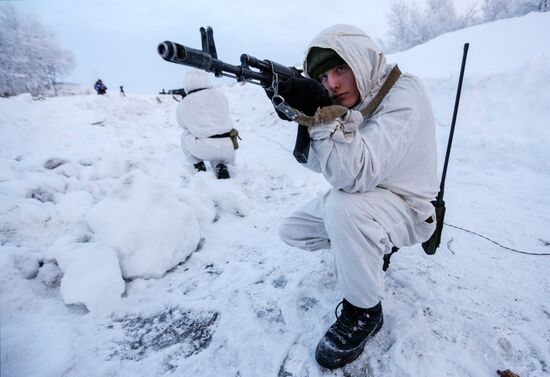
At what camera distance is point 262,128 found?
376 inches

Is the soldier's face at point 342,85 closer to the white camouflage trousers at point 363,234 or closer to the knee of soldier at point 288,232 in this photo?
the white camouflage trousers at point 363,234

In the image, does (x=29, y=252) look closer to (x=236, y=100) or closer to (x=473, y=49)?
(x=473, y=49)

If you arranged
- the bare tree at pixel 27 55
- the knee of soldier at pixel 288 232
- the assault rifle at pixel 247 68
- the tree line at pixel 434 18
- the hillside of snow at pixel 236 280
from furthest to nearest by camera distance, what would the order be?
1. the bare tree at pixel 27 55
2. the tree line at pixel 434 18
3. the knee of soldier at pixel 288 232
4. the hillside of snow at pixel 236 280
5. the assault rifle at pixel 247 68

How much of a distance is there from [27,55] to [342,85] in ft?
122

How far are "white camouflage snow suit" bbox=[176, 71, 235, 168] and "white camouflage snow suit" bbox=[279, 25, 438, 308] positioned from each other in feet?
10.5

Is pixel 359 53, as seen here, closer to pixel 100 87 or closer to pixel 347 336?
pixel 347 336

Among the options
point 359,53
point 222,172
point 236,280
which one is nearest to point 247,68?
point 359,53

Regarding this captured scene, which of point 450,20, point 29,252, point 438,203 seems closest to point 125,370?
point 29,252

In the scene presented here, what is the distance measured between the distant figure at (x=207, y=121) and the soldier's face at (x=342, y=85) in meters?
3.04

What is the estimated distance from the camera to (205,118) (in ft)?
14.9

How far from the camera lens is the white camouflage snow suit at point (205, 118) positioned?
4.52m

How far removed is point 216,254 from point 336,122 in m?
1.82

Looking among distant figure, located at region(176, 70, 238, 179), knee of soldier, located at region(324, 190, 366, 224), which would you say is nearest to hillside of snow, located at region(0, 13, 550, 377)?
distant figure, located at region(176, 70, 238, 179)

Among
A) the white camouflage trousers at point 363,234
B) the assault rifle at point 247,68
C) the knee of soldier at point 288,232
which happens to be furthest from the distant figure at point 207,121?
the white camouflage trousers at point 363,234
